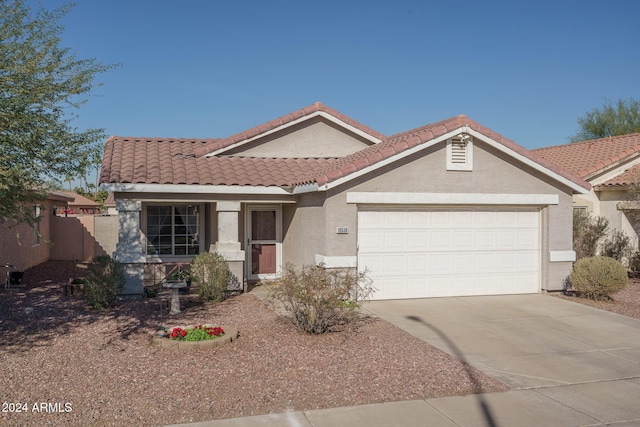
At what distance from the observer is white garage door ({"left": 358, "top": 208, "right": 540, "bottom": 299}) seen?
12781 mm

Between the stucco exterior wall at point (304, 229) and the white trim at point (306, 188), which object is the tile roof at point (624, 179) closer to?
the stucco exterior wall at point (304, 229)

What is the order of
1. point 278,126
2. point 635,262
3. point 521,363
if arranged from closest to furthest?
1. point 521,363
2. point 278,126
3. point 635,262

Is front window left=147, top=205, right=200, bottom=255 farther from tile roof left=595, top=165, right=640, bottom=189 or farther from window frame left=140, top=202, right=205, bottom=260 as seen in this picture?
tile roof left=595, top=165, right=640, bottom=189

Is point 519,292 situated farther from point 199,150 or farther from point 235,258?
point 199,150

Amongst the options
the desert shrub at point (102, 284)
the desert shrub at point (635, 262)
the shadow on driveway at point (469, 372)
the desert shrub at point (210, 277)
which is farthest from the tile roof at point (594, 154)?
the desert shrub at point (102, 284)

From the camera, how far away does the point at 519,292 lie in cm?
1381

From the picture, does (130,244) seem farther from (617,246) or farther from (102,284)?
(617,246)

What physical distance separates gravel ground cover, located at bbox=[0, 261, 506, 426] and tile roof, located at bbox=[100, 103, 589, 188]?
3528 mm

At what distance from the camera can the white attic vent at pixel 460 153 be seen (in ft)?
42.5

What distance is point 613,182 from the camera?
17.9 meters

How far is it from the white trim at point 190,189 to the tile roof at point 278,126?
7.20 feet

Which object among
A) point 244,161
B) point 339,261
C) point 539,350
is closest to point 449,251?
point 339,261

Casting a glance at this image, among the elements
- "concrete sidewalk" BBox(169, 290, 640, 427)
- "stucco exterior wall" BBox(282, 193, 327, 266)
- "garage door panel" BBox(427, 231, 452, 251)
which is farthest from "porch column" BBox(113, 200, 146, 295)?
"garage door panel" BBox(427, 231, 452, 251)

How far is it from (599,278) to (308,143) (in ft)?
26.5
